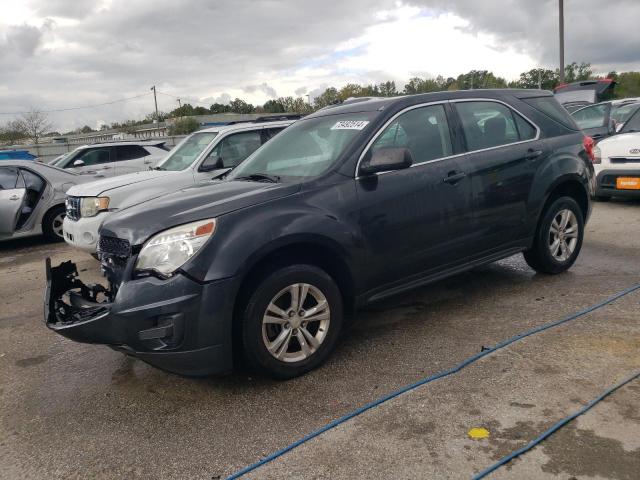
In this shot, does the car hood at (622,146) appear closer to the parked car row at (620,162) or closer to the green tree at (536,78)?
the parked car row at (620,162)

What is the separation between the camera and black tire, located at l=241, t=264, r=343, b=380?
132 inches

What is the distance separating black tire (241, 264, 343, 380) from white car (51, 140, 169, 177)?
10507mm

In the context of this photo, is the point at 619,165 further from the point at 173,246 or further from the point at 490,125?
the point at 173,246

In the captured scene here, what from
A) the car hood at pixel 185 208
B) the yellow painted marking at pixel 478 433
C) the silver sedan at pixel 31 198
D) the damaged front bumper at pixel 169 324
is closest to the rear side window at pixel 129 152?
the silver sedan at pixel 31 198

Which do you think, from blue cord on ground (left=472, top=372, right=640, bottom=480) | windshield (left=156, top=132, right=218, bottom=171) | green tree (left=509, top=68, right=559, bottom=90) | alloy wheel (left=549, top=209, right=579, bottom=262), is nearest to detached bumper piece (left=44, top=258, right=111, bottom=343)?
blue cord on ground (left=472, top=372, right=640, bottom=480)

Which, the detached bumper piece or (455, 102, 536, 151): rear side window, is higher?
(455, 102, 536, 151): rear side window

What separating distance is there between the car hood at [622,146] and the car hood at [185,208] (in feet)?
24.3

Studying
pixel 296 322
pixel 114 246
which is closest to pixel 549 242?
pixel 296 322

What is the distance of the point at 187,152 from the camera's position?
809 centimetres

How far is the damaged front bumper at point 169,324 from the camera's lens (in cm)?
316

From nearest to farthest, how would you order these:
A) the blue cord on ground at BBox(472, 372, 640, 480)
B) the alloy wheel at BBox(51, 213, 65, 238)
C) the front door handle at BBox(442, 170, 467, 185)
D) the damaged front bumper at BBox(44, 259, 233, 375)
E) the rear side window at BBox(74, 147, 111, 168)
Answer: the blue cord on ground at BBox(472, 372, 640, 480) < the damaged front bumper at BBox(44, 259, 233, 375) < the front door handle at BBox(442, 170, 467, 185) < the alloy wheel at BBox(51, 213, 65, 238) < the rear side window at BBox(74, 147, 111, 168)

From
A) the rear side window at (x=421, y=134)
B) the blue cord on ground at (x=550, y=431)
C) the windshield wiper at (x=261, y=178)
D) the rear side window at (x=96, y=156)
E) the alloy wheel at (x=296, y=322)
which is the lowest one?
the blue cord on ground at (x=550, y=431)

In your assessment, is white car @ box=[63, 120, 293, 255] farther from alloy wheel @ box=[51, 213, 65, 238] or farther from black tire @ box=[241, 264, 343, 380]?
alloy wheel @ box=[51, 213, 65, 238]

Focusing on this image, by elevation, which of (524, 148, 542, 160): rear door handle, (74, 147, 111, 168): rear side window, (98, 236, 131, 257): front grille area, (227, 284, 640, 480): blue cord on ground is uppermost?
(74, 147, 111, 168): rear side window
